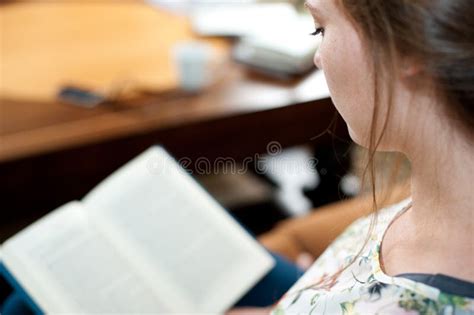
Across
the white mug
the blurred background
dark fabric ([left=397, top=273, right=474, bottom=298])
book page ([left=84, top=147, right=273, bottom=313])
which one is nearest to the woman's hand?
book page ([left=84, top=147, right=273, bottom=313])

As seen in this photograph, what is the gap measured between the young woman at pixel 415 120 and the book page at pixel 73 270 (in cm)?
40

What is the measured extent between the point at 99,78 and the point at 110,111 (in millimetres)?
143

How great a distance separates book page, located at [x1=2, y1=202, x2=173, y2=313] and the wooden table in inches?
11.8

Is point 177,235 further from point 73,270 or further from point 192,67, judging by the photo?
point 192,67

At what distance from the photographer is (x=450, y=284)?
59cm

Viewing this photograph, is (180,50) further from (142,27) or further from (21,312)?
(21,312)

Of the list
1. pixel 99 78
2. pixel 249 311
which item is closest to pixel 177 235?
pixel 249 311

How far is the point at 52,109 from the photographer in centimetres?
140

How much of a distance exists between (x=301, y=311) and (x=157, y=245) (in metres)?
0.39

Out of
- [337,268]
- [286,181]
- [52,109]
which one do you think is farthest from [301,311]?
[286,181]

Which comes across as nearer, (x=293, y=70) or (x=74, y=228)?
(x=74, y=228)

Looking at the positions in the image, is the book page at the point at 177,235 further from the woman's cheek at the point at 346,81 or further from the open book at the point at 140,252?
the woman's cheek at the point at 346,81

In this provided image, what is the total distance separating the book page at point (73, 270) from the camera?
0.97 meters

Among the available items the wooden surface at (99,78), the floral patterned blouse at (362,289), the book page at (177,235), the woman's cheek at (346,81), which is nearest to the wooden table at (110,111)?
the wooden surface at (99,78)
